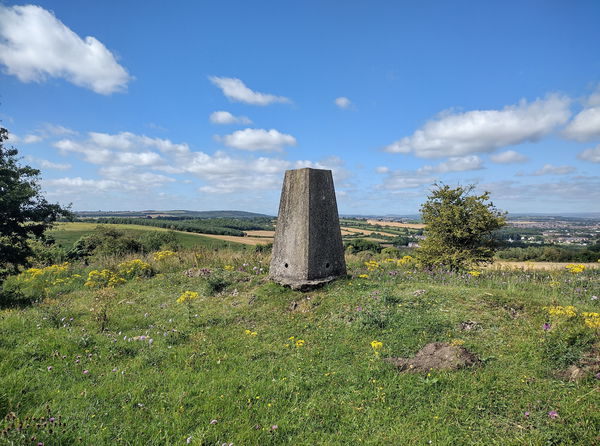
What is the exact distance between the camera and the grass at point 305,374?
313cm

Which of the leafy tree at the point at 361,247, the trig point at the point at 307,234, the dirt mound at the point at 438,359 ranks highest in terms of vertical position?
the trig point at the point at 307,234

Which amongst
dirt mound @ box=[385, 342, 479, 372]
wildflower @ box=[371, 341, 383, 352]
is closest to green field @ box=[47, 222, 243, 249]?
wildflower @ box=[371, 341, 383, 352]

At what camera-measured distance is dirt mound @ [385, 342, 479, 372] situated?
4155 mm

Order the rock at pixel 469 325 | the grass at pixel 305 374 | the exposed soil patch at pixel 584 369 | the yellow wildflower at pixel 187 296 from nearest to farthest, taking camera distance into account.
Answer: the grass at pixel 305 374, the exposed soil patch at pixel 584 369, the rock at pixel 469 325, the yellow wildflower at pixel 187 296

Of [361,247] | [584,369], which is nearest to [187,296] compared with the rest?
[584,369]

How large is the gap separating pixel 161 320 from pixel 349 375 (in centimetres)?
449

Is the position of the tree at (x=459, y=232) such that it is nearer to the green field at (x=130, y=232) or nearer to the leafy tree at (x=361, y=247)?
the leafy tree at (x=361, y=247)

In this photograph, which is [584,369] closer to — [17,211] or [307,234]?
[307,234]

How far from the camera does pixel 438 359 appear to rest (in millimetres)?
4320

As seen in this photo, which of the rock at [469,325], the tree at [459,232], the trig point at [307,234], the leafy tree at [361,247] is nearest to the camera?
the rock at [469,325]

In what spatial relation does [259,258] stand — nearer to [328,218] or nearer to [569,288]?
[328,218]

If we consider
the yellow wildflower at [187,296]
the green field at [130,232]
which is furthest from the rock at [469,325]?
the green field at [130,232]

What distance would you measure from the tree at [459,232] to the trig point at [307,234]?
17.0 feet

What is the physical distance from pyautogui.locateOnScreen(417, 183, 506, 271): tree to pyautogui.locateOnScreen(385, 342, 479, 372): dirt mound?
7.25m
